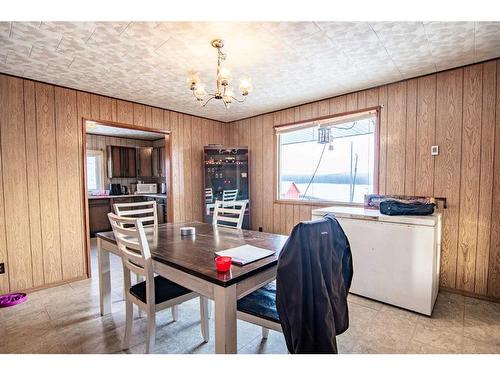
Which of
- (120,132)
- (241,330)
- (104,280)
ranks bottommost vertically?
(241,330)

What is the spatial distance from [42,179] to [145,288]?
6.85ft

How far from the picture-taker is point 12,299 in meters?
2.50

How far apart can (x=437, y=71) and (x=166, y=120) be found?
11.6 ft

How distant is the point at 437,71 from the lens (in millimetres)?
2586

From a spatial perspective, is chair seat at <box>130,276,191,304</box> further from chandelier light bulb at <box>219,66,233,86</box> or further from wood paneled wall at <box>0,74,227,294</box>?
wood paneled wall at <box>0,74,227,294</box>

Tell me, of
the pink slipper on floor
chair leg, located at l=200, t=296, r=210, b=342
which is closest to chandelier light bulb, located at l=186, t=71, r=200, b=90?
chair leg, located at l=200, t=296, r=210, b=342

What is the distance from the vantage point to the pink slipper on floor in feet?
7.93

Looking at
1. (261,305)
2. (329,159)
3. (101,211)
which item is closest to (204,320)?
(261,305)

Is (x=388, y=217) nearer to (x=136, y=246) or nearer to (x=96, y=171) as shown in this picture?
(x=136, y=246)

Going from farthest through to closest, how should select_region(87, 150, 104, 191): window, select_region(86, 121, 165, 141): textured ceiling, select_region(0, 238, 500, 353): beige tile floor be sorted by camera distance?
select_region(87, 150, 104, 191): window < select_region(86, 121, 165, 141): textured ceiling < select_region(0, 238, 500, 353): beige tile floor

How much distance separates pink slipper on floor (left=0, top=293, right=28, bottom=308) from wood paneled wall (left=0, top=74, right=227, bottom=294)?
0.39 feet
